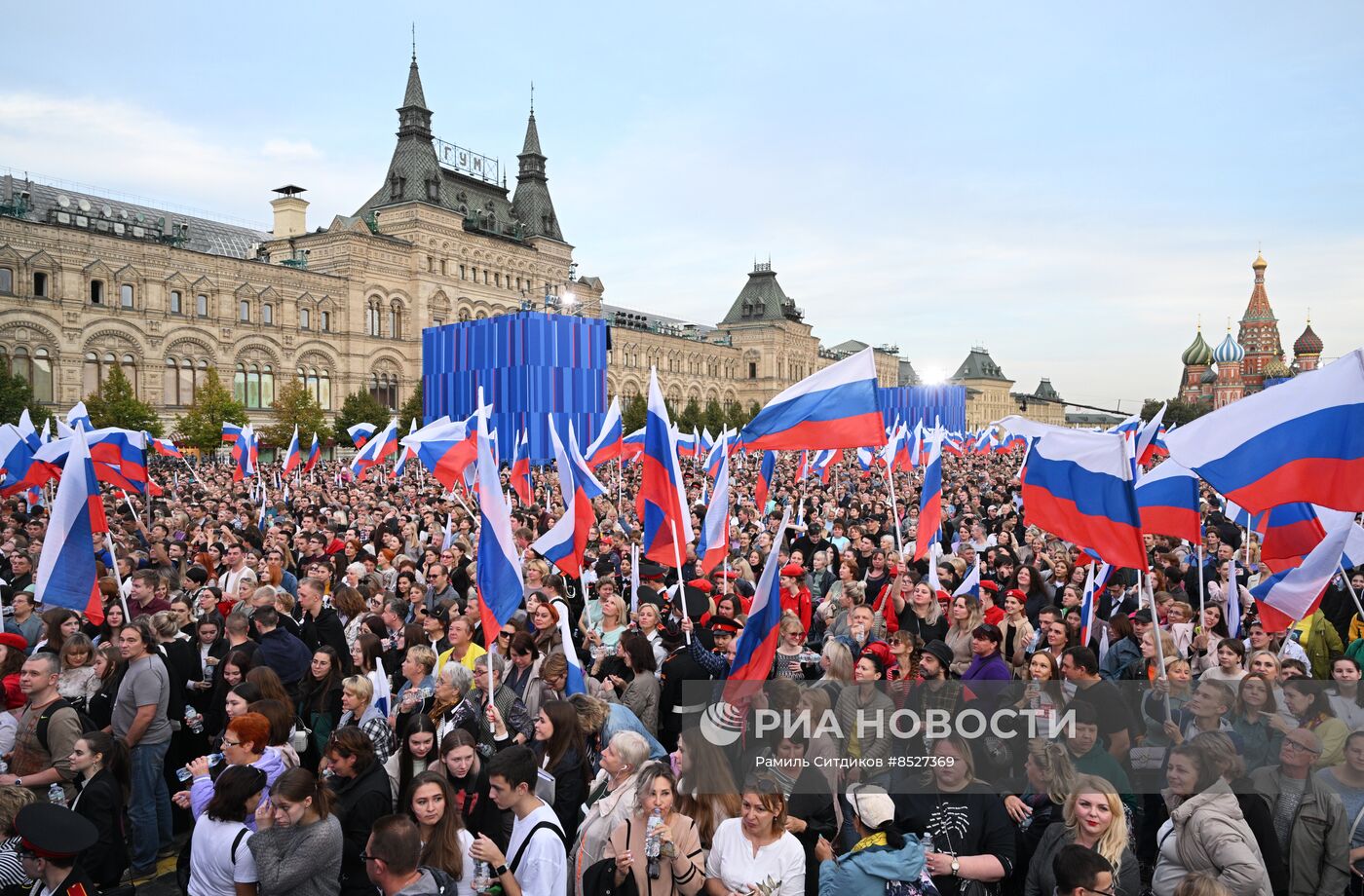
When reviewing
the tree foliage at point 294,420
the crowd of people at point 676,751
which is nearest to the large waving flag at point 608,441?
the crowd of people at point 676,751

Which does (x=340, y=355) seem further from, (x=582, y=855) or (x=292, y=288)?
(x=582, y=855)

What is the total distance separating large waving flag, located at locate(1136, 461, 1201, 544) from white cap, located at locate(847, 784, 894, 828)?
16.7 ft

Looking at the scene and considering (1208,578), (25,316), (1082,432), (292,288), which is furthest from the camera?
(292,288)

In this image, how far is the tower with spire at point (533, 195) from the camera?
209 feet

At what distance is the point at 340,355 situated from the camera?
159 ft

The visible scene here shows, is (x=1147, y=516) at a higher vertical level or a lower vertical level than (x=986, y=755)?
higher

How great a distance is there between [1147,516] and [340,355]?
47094 millimetres

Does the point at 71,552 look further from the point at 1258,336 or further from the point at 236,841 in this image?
the point at 1258,336

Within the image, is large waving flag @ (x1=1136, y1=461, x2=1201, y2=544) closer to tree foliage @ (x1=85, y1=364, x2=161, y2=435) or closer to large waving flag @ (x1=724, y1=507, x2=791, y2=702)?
large waving flag @ (x1=724, y1=507, x2=791, y2=702)

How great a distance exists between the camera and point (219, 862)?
12.6 feet

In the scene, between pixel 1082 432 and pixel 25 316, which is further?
pixel 25 316

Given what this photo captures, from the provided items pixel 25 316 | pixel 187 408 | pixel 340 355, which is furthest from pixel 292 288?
pixel 25 316

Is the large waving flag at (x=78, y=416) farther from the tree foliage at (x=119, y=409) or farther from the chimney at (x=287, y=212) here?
the chimney at (x=287, y=212)

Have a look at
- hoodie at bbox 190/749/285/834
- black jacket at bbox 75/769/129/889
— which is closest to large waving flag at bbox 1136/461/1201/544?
hoodie at bbox 190/749/285/834
